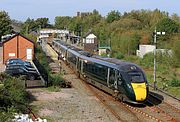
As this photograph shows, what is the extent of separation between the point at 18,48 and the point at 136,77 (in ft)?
88.1

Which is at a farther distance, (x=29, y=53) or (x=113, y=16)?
(x=113, y=16)

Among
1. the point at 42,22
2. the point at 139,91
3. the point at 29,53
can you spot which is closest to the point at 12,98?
the point at 139,91

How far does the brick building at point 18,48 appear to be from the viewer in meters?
44.9

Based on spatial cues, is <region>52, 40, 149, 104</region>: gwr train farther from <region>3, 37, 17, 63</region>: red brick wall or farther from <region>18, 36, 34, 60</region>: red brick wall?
<region>3, 37, 17, 63</region>: red brick wall

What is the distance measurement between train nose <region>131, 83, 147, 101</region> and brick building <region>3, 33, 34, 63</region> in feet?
89.0

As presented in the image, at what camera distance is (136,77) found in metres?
20.5

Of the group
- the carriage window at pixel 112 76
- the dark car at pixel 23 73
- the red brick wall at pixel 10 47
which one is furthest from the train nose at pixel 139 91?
the red brick wall at pixel 10 47

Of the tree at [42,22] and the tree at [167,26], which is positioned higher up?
the tree at [42,22]

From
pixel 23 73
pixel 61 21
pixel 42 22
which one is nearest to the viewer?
pixel 23 73

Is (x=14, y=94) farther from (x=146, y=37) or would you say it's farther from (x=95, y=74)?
(x=146, y=37)

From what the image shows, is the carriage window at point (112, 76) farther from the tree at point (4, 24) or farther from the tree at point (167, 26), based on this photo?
the tree at point (4, 24)

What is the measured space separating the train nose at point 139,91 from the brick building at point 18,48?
27.1 meters

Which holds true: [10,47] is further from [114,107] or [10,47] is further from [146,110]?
[146,110]

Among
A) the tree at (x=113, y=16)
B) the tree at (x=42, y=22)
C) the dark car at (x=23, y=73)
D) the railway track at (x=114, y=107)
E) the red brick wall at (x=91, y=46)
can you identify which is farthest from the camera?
the tree at (x=42, y=22)
